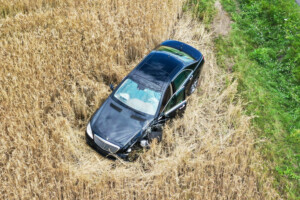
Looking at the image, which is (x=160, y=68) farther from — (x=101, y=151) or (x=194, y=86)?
(x=101, y=151)

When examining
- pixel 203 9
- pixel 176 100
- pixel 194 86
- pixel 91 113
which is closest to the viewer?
pixel 176 100

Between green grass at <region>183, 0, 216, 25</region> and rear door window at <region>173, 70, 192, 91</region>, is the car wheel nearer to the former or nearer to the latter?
rear door window at <region>173, 70, 192, 91</region>

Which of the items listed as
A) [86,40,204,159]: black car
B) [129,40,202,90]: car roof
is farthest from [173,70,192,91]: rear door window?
[129,40,202,90]: car roof

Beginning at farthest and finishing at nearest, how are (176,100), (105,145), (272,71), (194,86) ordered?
(272,71) → (194,86) → (176,100) → (105,145)

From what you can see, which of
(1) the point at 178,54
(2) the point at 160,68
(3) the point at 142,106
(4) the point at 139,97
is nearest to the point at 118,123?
(3) the point at 142,106

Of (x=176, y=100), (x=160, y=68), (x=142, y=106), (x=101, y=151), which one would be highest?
(x=160, y=68)

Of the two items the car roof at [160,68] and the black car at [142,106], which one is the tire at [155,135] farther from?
the car roof at [160,68]
